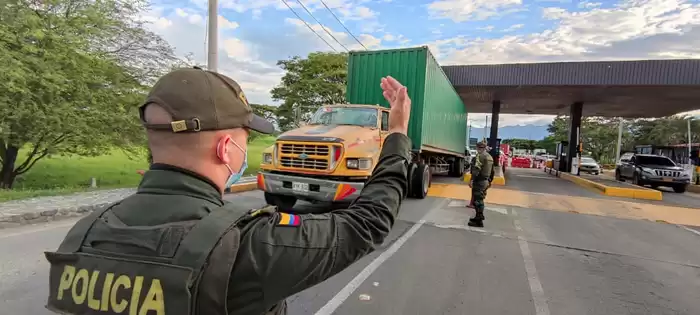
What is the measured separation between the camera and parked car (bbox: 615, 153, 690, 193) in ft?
55.8

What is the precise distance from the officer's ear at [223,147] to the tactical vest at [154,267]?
17cm

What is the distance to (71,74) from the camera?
33.5ft

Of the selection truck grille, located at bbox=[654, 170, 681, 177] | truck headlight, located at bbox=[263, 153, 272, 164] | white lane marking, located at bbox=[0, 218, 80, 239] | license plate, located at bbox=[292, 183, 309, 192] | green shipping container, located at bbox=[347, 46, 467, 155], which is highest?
green shipping container, located at bbox=[347, 46, 467, 155]

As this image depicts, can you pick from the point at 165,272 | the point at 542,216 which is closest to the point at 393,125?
the point at 165,272

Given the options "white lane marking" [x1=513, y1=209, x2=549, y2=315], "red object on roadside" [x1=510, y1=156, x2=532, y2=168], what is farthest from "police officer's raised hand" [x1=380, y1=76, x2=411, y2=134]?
"red object on roadside" [x1=510, y1=156, x2=532, y2=168]

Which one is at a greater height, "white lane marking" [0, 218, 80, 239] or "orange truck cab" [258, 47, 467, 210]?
"orange truck cab" [258, 47, 467, 210]

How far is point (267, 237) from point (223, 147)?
1.02 feet

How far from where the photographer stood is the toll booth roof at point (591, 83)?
1862cm

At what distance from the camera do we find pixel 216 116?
1.13 m

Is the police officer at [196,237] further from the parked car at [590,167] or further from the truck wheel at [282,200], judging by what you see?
the parked car at [590,167]

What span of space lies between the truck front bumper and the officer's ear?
5571mm

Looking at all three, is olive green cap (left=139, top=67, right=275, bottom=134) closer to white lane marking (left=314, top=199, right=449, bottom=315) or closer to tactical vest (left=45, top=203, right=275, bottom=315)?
tactical vest (left=45, top=203, right=275, bottom=315)

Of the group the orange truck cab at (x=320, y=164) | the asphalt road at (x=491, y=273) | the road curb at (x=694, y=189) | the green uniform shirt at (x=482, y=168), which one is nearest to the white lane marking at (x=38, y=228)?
the asphalt road at (x=491, y=273)

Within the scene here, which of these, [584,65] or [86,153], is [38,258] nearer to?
[86,153]
